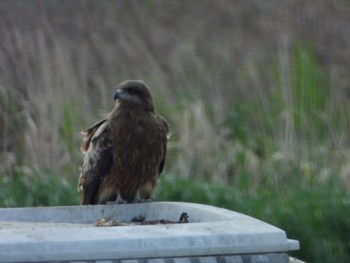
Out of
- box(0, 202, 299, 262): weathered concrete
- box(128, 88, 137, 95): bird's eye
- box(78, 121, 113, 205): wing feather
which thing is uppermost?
box(128, 88, 137, 95): bird's eye

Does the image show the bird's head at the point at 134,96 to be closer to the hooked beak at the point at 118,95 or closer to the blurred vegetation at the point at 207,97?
the hooked beak at the point at 118,95

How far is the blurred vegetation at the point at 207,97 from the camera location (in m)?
7.12

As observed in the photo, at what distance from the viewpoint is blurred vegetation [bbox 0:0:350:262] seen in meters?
7.12

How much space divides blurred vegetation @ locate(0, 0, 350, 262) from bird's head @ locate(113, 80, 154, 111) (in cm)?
58

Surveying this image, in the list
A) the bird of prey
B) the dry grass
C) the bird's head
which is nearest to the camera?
the bird of prey

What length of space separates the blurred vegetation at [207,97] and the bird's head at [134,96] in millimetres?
579

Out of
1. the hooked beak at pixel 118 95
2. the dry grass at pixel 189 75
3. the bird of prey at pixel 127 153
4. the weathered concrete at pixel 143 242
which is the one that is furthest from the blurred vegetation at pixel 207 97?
the weathered concrete at pixel 143 242

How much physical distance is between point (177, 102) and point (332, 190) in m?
3.56

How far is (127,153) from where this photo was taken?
7031 mm

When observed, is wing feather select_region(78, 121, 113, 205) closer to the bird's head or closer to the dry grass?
the bird's head

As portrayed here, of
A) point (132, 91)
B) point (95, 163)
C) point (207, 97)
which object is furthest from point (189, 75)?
point (95, 163)

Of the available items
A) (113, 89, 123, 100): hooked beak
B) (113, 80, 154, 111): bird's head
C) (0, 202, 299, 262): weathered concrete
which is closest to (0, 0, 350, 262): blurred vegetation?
(113, 80, 154, 111): bird's head

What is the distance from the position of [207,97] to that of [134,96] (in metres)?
3.49

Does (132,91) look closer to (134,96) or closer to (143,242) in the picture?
(134,96)
